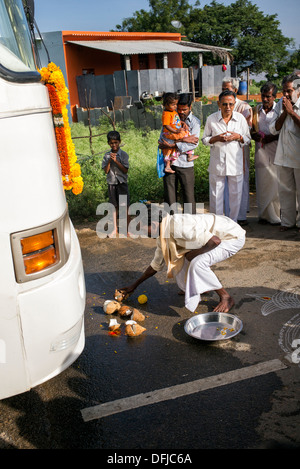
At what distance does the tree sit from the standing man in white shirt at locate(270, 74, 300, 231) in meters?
36.0

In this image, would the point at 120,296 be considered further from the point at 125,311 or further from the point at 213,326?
the point at 213,326

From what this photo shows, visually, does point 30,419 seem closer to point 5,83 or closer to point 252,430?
point 252,430

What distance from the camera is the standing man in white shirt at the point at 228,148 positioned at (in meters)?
6.52

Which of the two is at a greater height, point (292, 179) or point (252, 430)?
point (292, 179)

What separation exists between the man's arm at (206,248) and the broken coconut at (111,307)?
860 mm

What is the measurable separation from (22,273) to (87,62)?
23.1 m

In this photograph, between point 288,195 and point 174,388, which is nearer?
point 174,388

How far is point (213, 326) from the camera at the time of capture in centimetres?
411

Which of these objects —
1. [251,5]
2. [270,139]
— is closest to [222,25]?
[251,5]

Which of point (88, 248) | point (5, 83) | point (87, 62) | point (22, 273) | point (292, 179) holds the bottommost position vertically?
point (88, 248)

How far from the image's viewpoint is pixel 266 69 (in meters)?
40.1

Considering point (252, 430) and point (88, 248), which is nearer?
point (252, 430)

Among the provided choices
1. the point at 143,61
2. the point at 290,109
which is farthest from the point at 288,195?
the point at 143,61

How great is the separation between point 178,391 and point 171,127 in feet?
14.7
